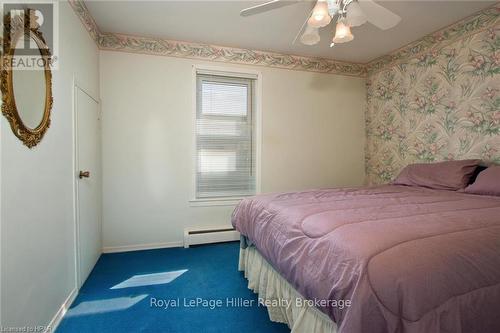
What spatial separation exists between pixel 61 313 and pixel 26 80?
1.46m

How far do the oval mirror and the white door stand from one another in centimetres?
52

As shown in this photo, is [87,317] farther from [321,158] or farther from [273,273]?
[321,158]

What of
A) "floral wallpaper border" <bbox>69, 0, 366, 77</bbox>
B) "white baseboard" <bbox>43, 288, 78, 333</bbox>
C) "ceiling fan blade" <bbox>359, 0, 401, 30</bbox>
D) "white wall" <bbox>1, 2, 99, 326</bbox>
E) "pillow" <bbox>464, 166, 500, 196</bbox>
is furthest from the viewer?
"floral wallpaper border" <bbox>69, 0, 366, 77</bbox>

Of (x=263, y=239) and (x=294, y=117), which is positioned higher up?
(x=294, y=117)

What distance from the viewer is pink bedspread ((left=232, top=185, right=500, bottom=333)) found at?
79cm

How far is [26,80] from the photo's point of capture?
1.27 m

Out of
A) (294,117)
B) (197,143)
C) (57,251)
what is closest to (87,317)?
(57,251)

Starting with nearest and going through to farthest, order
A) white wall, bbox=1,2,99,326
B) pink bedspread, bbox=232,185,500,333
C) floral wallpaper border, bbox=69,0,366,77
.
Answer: pink bedspread, bbox=232,185,500,333
white wall, bbox=1,2,99,326
floral wallpaper border, bbox=69,0,366,77

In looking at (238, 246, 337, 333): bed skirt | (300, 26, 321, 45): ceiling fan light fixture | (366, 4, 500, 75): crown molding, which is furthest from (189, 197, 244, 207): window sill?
(366, 4, 500, 75): crown molding

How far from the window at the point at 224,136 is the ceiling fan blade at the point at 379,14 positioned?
66.0 inches

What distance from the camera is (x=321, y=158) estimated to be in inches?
135

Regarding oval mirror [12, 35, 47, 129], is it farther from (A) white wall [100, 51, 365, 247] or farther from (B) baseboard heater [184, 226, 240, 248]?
(B) baseboard heater [184, 226, 240, 248]

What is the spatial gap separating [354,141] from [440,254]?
2.92m

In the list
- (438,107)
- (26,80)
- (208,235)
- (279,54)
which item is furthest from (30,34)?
(438,107)
